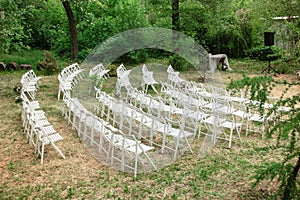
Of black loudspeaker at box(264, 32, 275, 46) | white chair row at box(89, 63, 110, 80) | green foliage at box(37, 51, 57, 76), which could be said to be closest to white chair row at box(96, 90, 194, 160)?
white chair row at box(89, 63, 110, 80)

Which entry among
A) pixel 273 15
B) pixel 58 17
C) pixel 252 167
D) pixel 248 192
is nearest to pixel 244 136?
pixel 252 167

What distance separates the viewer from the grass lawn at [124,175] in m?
4.41

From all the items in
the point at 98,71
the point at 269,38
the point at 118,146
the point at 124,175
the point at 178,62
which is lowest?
the point at 124,175

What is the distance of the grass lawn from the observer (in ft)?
14.5

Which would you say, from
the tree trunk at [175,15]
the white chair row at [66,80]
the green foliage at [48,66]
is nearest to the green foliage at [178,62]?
→ the tree trunk at [175,15]

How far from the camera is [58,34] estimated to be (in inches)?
710

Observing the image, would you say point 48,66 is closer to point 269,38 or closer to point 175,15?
point 175,15

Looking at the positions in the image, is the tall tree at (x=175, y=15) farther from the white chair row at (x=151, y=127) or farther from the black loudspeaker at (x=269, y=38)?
the white chair row at (x=151, y=127)

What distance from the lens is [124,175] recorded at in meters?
4.93

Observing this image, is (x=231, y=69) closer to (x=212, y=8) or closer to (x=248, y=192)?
(x=212, y=8)

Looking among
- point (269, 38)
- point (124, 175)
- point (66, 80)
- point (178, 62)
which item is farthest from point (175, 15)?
point (124, 175)

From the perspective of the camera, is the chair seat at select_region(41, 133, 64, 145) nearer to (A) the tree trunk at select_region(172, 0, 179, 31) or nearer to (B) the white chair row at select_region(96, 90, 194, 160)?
(B) the white chair row at select_region(96, 90, 194, 160)

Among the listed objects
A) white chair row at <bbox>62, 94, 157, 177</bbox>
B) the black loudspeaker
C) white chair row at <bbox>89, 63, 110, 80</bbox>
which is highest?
the black loudspeaker

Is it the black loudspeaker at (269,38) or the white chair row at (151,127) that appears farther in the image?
the black loudspeaker at (269,38)
